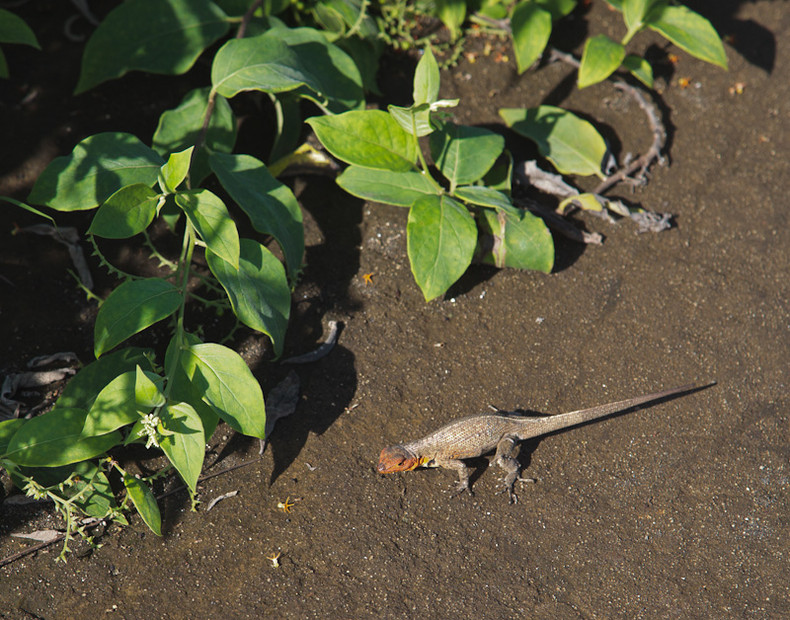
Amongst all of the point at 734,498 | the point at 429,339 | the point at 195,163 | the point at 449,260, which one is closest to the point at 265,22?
the point at 195,163

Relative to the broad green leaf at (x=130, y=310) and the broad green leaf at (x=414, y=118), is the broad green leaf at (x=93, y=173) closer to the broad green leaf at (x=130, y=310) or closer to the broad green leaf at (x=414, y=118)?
the broad green leaf at (x=130, y=310)

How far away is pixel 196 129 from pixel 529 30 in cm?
195

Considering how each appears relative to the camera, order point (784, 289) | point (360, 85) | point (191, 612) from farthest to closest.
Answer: point (784, 289), point (360, 85), point (191, 612)

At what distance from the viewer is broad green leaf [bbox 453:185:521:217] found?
113 inches

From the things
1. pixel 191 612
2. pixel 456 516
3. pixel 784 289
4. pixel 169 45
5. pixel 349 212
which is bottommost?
pixel 191 612

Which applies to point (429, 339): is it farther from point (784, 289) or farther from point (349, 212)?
point (784, 289)

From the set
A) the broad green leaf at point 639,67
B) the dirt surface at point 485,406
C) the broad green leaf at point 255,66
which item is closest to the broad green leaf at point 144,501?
the dirt surface at point 485,406

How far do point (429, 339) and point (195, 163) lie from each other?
1351 mm

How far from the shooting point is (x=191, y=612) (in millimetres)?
2375

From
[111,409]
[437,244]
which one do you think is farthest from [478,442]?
[111,409]

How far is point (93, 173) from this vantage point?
8.06ft

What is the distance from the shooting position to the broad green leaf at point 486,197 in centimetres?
288

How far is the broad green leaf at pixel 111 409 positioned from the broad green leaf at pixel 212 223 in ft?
1.88

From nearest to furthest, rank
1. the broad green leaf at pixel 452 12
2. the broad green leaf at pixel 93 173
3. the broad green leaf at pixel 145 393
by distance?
the broad green leaf at pixel 145 393
the broad green leaf at pixel 93 173
the broad green leaf at pixel 452 12
